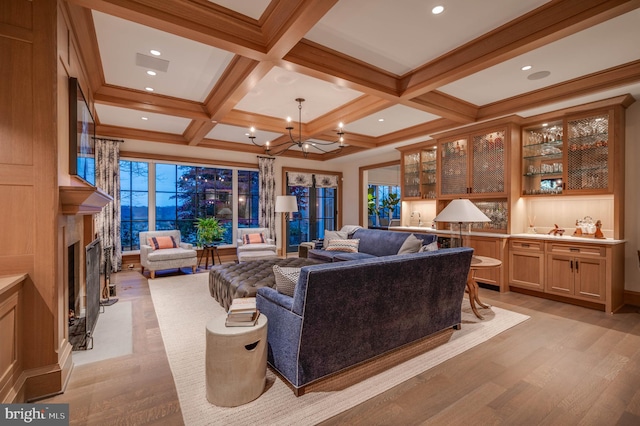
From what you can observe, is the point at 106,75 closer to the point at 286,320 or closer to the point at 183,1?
the point at 183,1

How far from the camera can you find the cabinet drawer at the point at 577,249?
388 centimetres

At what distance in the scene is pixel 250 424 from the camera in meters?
1.83

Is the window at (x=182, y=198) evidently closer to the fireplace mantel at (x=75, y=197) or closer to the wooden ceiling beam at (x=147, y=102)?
the wooden ceiling beam at (x=147, y=102)

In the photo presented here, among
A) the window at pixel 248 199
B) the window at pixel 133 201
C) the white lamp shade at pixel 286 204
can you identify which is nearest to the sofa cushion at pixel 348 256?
the white lamp shade at pixel 286 204

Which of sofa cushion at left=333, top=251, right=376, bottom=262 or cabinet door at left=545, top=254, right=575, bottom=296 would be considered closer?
cabinet door at left=545, top=254, right=575, bottom=296

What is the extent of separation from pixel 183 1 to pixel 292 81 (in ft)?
5.20

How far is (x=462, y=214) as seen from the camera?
349 cm

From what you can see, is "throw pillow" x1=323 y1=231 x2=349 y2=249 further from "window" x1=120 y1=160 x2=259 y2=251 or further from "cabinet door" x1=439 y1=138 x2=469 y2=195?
"window" x1=120 y1=160 x2=259 y2=251

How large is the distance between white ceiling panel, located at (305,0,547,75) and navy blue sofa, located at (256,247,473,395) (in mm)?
2017

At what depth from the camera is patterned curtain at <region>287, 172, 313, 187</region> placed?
8.47 metres

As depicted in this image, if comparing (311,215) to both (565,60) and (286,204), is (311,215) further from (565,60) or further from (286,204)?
(565,60)

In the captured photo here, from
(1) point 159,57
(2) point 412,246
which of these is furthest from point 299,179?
(1) point 159,57

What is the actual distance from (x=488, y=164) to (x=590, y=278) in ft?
7.11

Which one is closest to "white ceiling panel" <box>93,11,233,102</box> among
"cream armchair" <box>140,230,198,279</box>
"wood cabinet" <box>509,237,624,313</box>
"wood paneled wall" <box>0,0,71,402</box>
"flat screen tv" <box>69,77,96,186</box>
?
"flat screen tv" <box>69,77,96,186</box>
